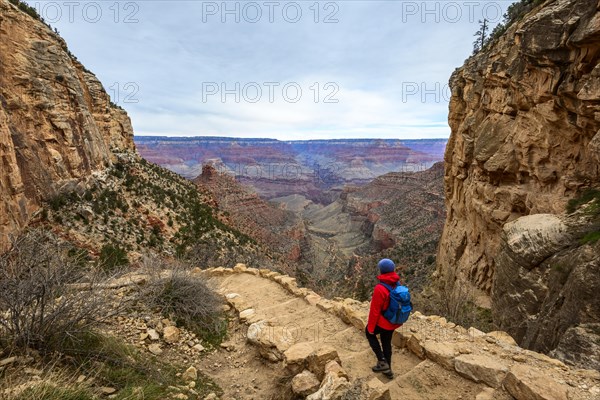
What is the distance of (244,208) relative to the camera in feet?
276

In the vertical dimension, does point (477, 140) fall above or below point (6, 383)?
above

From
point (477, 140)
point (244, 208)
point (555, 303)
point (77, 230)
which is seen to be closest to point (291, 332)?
point (555, 303)

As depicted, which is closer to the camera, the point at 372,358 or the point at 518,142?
the point at 372,358

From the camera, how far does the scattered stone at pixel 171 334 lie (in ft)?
21.4

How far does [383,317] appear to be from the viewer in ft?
16.1

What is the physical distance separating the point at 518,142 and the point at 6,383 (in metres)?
19.2

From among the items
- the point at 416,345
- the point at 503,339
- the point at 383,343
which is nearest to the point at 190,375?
the point at 383,343

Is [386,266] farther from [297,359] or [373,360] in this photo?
[297,359]

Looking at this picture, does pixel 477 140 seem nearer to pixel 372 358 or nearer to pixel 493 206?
pixel 493 206

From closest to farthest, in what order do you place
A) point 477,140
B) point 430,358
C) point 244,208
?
point 430,358
point 477,140
point 244,208

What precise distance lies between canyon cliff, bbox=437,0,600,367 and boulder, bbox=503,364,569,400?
4705 mm

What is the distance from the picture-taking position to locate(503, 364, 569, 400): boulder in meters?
3.76

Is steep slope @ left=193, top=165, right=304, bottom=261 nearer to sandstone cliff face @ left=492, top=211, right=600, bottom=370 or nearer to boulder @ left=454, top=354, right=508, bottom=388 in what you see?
sandstone cliff face @ left=492, top=211, right=600, bottom=370

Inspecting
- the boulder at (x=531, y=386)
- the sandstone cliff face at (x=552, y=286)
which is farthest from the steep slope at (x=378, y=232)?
the boulder at (x=531, y=386)
